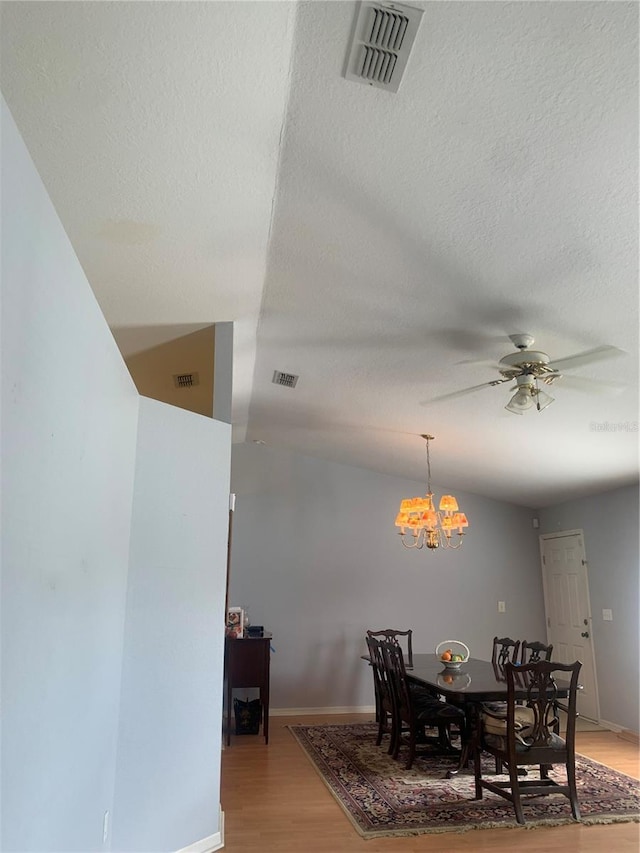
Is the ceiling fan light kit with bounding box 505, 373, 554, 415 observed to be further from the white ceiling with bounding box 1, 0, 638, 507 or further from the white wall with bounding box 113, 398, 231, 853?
the white wall with bounding box 113, 398, 231, 853

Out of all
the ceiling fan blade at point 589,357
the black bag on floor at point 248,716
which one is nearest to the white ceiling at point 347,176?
the ceiling fan blade at point 589,357

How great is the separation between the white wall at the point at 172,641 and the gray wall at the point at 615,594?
172 inches

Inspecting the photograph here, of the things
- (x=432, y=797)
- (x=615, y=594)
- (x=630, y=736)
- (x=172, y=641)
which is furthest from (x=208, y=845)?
(x=615, y=594)

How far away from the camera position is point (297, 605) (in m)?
6.98

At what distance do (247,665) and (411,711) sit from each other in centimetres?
181

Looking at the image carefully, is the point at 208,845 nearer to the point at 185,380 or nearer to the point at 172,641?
the point at 172,641

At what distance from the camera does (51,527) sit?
70.6 inches

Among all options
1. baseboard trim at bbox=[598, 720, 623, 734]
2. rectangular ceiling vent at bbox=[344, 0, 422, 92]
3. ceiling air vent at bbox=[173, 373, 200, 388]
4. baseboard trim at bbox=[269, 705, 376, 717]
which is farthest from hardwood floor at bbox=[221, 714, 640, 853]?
rectangular ceiling vent at bbox=[344, 0, 422, 92]

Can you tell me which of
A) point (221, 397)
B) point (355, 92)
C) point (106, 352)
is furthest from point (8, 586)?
point (221, 397)

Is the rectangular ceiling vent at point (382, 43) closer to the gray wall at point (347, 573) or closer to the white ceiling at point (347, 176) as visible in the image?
the white ceiling at point (347, 176)

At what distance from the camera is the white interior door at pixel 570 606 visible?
645 centimetres

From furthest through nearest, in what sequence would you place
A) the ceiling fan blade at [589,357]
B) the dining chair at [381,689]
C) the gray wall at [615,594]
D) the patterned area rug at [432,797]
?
the gray wall at [615,594]
the dining chair at [381,689]
the patterned area rug at [432,797]
the ceiling fan blade at [589,357]

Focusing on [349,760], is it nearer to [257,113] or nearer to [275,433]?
[275,433]

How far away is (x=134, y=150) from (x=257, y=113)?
551 mm
